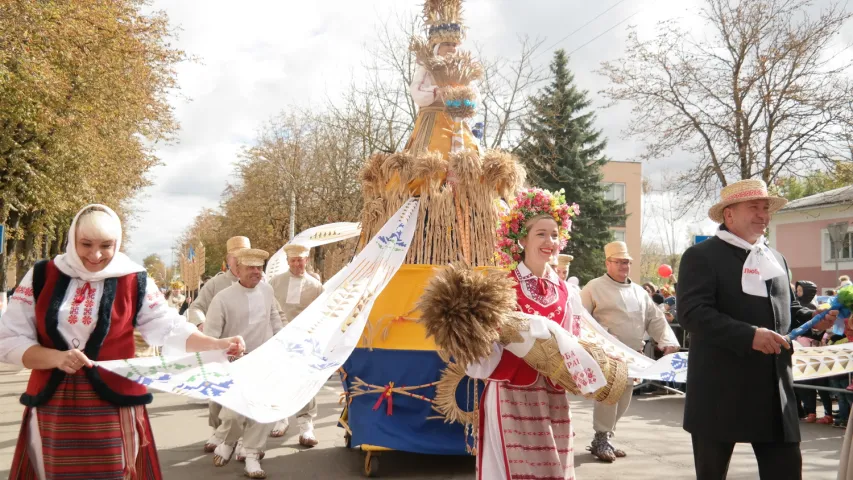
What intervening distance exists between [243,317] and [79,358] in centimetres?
317

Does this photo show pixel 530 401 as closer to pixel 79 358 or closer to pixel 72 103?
pixel 79 358

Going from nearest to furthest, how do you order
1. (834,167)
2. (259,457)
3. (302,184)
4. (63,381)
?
1. (63,381)
2. (259,457)
3. (834,167)
4. (302,184)

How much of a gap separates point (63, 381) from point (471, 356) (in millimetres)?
2013

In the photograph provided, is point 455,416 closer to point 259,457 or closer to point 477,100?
point 259,457

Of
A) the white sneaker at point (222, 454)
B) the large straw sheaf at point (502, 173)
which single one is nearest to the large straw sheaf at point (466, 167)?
the large straw sheaf at point (502, 173)

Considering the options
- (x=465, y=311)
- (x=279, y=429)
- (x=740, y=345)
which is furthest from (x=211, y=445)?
(x=740, y=345)

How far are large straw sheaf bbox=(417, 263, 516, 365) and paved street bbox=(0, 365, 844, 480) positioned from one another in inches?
110

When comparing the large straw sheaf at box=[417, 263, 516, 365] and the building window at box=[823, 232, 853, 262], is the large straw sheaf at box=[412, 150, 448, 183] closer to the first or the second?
the large straw sheaf at box=[417, 263, 516, 365]

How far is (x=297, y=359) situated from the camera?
4.44 meters

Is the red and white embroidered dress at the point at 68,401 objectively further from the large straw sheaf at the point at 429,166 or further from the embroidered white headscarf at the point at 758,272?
the embroidered white headscarf at the point at 758,272

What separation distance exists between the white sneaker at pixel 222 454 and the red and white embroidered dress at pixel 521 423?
10.4 feet

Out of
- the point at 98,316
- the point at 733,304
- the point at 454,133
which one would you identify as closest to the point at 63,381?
the point at 98,316

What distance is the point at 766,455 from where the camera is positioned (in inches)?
150

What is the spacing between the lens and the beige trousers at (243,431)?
6156 millimetres
